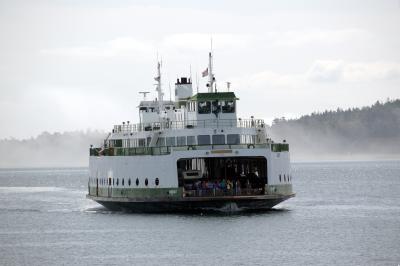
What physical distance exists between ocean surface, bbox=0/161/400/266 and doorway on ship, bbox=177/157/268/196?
1.54 meters

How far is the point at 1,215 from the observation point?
3086 inches

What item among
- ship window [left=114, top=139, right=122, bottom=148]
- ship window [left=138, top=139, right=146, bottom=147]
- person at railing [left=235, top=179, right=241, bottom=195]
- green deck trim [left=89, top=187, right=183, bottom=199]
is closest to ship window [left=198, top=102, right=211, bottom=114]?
ship window [left=138, top=139, right=146, bottom=147]

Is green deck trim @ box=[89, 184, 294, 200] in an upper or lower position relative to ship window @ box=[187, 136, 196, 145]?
lower

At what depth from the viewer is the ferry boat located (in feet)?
214

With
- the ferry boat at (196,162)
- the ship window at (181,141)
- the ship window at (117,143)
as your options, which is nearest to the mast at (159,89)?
the ferry boat at (196,162)

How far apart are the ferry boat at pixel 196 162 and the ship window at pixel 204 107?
63 mm

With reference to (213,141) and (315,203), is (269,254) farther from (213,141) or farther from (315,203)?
(315,203)

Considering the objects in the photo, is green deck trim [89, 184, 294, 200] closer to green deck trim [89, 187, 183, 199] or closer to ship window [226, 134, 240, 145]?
green deck trim [89, 187, 183, 199]

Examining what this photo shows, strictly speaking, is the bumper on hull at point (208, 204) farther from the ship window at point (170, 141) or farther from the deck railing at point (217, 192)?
the ship window at point (170, 141)

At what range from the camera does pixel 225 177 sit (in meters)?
70.6

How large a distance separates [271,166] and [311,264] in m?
17.6

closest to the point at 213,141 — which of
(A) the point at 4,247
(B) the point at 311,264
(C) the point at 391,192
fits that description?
(A) the point at 4,247

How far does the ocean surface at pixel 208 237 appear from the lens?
2024 inches

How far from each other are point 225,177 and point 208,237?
13550mm
